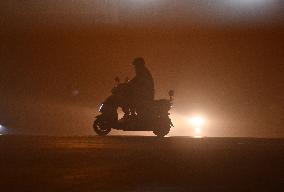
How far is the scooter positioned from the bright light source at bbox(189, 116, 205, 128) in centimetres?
1899

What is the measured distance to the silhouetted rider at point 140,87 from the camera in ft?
57.6

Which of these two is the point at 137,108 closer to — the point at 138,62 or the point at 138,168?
the point at 138,62

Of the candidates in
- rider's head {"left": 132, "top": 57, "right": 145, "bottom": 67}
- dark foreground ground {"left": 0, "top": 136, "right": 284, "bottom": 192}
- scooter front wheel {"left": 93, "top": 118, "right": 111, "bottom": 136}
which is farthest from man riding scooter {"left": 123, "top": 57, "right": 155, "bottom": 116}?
dark foreground ground {"left": 0, "top": 136, "right": 284, "bottom": 192}

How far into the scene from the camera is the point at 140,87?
17.5 m

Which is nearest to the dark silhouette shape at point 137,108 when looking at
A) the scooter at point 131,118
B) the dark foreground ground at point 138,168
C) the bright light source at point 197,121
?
the scooter at point 131,118

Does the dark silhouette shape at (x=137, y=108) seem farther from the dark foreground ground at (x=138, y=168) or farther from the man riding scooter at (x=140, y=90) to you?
the dark foreground ground at (x=138, y=168)

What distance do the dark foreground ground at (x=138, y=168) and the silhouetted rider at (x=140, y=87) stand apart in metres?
7.37

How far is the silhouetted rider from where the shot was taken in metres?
17.6

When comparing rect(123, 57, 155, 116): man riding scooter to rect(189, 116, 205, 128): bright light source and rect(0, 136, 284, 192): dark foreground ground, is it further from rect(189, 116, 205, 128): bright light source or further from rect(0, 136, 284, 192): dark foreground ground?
rect(189, 116, 205, 128): bright light source

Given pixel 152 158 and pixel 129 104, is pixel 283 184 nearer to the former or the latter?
pixel 152 158

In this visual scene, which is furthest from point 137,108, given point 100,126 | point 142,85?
point 100,126

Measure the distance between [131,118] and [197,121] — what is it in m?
21.3

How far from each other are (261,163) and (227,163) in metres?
0.35

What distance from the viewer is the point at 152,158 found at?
8.56m
